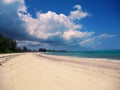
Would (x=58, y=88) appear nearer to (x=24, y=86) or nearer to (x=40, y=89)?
(x=40, y=89)

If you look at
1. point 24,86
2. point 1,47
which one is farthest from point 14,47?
point 24,86

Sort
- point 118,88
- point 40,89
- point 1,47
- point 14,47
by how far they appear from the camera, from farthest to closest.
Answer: point 14,47 < point 1,47 < point 118,88 < point 40,89

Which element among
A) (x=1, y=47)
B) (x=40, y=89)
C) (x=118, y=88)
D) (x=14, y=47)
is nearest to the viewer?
(x=40, y=89)

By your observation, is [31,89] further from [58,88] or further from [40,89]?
[58,88]

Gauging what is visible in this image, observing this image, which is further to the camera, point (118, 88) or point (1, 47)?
point (1, 47)

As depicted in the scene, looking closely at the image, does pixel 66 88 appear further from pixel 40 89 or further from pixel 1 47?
pixel 1 47

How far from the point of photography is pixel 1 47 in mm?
85188

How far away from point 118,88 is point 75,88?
1.96 m

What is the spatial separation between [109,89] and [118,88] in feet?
1.78

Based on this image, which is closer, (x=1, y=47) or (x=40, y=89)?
(x=40, y=89)

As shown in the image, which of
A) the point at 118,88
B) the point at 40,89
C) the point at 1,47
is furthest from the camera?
the point at 1,47

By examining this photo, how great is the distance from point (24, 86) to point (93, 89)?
10.0ft

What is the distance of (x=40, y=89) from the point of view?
632 cm

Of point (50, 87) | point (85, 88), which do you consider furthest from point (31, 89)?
point (85, 88)
